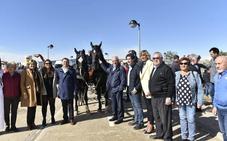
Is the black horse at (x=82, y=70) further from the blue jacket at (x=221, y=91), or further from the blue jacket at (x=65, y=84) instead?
the blue jacket at (x=221, y=91)

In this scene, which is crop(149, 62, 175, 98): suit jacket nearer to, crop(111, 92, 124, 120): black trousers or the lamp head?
crop(111, 92, 124, 120): black trousers

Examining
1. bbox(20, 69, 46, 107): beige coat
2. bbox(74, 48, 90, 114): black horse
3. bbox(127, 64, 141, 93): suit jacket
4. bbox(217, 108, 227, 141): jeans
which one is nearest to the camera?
bbox(217, 108, 227, 141): jeans

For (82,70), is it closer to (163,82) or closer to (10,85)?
(10,85)

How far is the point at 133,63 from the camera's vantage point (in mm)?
10250

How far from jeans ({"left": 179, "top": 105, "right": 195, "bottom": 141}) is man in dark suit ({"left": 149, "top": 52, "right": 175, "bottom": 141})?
11.4 inches

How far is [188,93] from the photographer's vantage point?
8.03 meters

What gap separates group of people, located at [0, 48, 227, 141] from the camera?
8.05m

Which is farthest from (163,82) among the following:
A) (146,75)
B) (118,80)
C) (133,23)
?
(133,23)

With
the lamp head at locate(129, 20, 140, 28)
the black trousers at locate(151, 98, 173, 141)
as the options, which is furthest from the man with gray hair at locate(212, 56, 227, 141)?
the lamp head at locate(129, 20, 140, 28)

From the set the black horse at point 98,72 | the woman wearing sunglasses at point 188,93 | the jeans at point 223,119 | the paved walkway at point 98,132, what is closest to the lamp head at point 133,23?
the black horse at point 98,72

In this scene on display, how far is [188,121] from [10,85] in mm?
5313

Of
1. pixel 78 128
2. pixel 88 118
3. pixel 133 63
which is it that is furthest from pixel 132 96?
pixel 88 118

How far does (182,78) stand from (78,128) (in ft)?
13.2

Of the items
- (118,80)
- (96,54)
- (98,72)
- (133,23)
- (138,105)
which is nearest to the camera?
(138,105)
